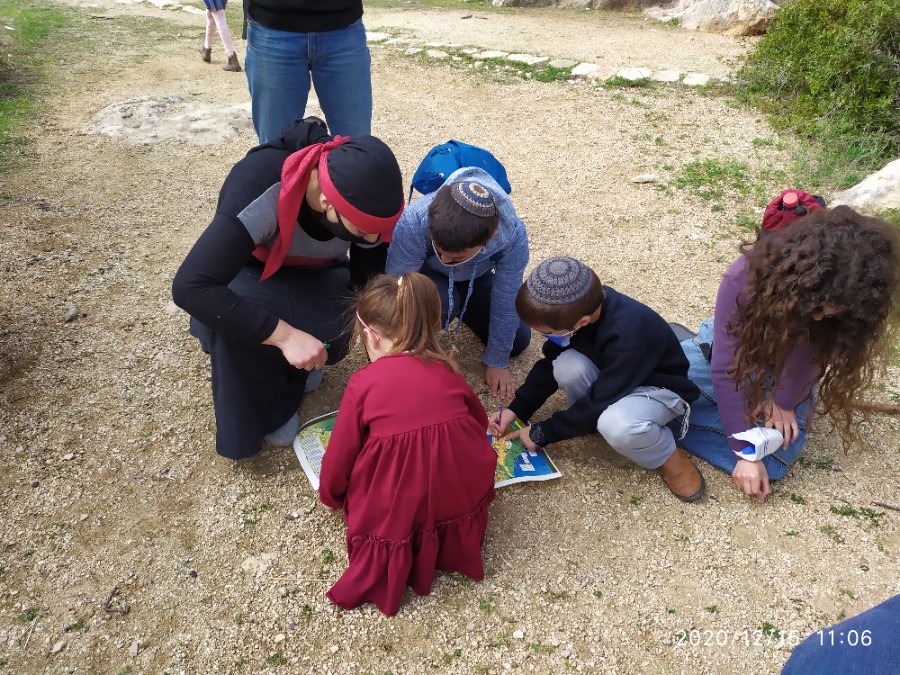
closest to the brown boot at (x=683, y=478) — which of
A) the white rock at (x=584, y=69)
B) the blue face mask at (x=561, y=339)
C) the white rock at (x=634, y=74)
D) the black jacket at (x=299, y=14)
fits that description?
the blue face mask at (x=561, y=339)

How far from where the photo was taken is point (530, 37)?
8.07 m

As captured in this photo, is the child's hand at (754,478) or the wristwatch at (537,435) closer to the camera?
the child's hand at (754,478)

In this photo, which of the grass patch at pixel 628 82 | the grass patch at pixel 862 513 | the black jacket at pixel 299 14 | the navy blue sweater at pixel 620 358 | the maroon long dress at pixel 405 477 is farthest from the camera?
the grass patch at pixel 628 82

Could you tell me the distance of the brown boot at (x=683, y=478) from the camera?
230cm

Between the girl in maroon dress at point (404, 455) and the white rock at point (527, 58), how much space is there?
584 cm

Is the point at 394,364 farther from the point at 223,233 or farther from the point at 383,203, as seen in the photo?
the point at 223,233

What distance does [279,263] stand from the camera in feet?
7.02

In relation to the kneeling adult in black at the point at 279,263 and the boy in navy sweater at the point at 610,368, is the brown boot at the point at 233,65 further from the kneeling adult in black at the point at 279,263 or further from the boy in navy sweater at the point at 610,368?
the boy in navy sweater at the point at 610,368

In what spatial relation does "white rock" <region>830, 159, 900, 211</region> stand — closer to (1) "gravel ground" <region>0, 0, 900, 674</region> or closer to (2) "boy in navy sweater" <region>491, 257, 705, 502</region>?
(1) "gravel ground" <region>0, 0, 900, 674</region>

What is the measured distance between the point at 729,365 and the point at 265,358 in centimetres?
159

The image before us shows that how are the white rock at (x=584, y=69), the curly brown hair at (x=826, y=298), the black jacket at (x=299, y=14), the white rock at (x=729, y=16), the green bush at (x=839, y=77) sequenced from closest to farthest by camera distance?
the curly brown hair at (x=826, y=298) < the black jacket at (x=299, y=14) < the green bush at (x=839, y=77) < the white rock at (x=584, y=69) < the white rock at (x=729, y=16)

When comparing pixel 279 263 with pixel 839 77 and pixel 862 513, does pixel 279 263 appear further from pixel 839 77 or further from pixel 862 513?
pixel 839 77

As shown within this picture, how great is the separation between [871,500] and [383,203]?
2011mm

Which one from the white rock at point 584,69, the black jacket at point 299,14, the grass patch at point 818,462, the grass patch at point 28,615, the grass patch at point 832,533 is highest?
the black jacket at point 299,14
